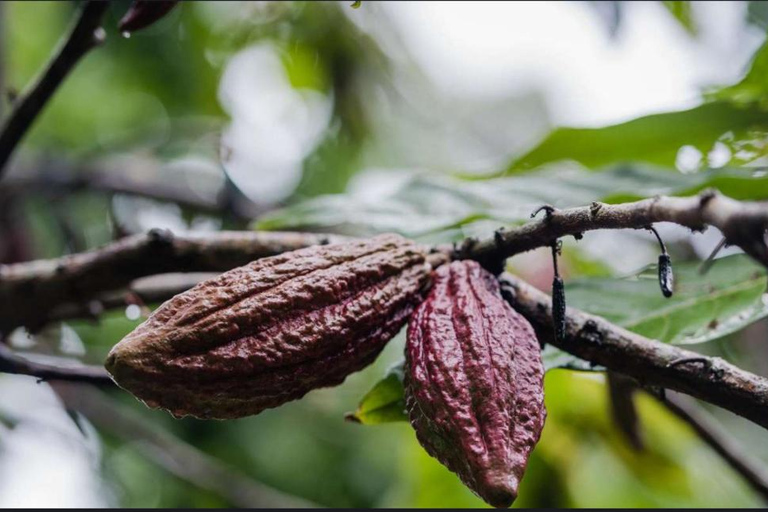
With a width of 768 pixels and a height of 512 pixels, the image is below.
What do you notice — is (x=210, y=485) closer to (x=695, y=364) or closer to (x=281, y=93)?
(x=695, y=364)

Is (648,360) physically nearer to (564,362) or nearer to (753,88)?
(564,362)

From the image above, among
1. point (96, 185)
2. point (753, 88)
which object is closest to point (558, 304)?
point (753, 88)

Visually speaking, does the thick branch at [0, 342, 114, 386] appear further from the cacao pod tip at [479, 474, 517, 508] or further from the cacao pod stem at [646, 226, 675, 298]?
the cacao pod stem at [646, 226, 675, 298]

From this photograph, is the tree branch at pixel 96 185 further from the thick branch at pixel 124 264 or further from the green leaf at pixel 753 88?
the green leaf at pixel 753 88

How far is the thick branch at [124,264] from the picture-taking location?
4.39ft

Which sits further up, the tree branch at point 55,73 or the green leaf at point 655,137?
the tree branch at point 55,73

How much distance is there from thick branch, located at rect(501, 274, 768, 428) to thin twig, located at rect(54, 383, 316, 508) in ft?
4.64

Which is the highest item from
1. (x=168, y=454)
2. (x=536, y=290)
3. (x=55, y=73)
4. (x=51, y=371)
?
(x=55, y=73)

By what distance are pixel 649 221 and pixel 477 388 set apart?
0.89 ft

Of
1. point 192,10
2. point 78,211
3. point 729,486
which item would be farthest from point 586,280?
point 78,211

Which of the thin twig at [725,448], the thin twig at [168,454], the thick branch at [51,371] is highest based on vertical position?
the thick branch at [51,371]

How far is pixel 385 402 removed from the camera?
45.2 inches

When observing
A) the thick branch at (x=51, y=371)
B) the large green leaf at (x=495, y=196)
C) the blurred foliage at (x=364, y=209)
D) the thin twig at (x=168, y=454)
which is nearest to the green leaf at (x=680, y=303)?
the blurred foliage at (x=364, y=209)

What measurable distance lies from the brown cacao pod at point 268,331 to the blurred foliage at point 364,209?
18cm
